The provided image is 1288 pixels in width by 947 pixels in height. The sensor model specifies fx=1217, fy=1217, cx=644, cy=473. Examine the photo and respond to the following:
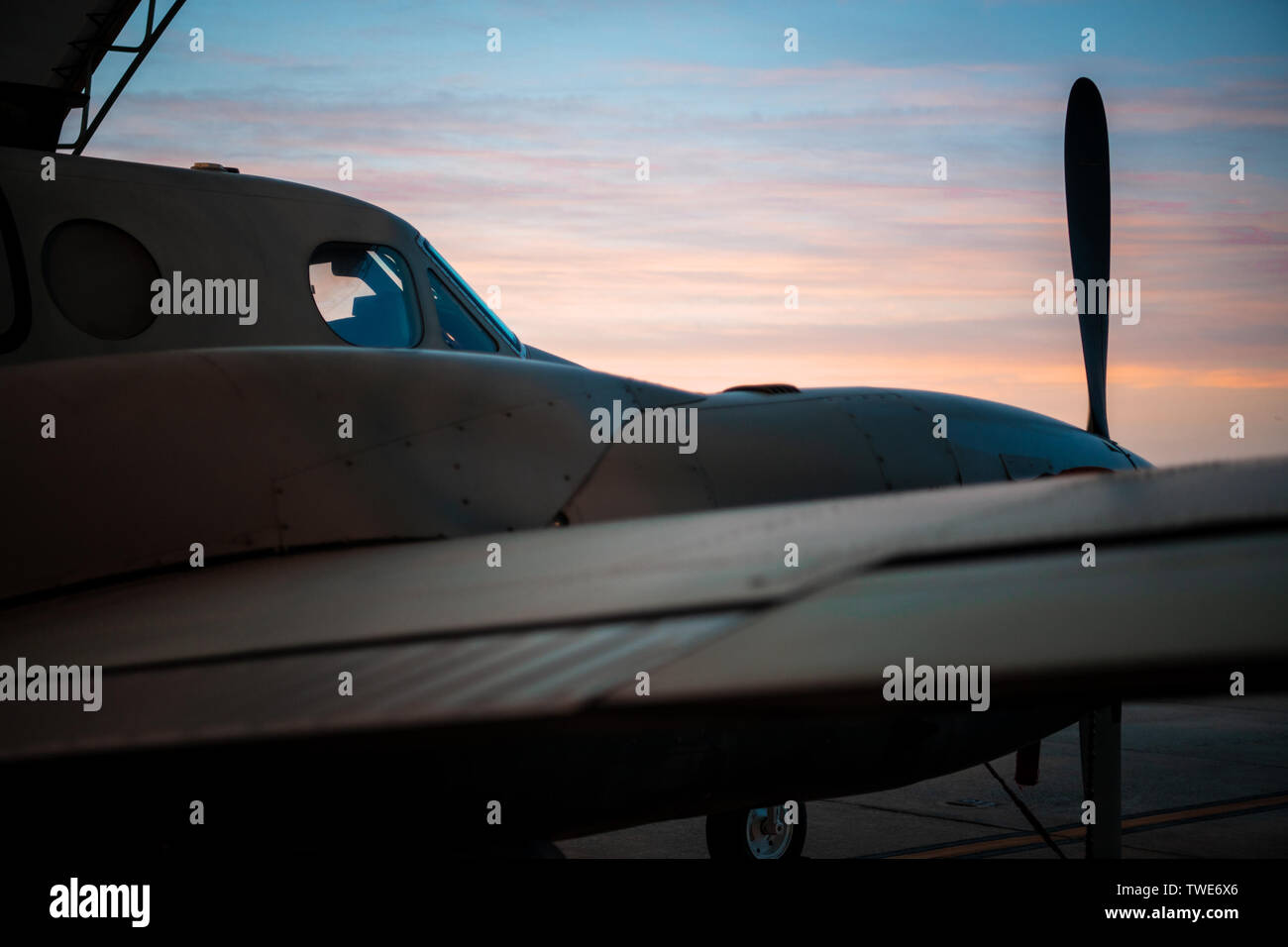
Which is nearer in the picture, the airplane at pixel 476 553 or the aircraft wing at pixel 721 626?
the aircraft wing at pixel 721 626

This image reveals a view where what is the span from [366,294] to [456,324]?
555 millimetres

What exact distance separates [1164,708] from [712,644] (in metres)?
18.2

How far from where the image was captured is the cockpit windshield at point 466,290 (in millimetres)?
7195

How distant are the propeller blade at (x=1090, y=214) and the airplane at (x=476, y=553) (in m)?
0.03

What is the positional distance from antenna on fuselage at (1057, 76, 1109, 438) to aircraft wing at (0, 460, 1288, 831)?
6.27m

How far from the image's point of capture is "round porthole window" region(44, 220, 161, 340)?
587 centimetres

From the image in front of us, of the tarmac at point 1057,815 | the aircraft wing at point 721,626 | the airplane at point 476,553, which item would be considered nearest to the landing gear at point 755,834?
the airplane at point 476,553


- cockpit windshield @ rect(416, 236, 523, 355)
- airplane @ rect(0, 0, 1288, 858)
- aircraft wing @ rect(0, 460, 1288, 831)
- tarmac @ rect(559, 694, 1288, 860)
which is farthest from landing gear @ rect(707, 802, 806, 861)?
aircraft wing @ rect(0, 460, 1288, 831)

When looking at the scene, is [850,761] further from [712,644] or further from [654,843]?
[654,843]

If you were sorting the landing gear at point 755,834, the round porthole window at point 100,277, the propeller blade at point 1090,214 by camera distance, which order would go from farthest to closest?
the propeller blade at point 1090,214, the landing gear at point 755,834, the round porthole window at point 100,277

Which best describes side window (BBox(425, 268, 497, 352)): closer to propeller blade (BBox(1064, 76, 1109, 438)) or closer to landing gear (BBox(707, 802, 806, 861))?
landing gear (BBox(707, 802, 806, 861))

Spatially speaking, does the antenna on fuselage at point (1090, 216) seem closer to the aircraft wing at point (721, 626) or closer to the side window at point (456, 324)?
the side window at point (456, 324)

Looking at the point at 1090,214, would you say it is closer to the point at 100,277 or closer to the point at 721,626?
the point at 100,277
